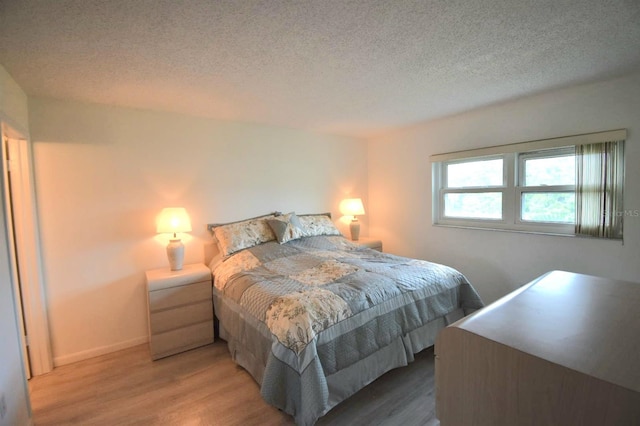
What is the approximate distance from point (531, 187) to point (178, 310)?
353 cm

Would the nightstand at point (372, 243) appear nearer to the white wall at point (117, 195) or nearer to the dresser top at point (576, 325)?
the white wall at point (117, 195)

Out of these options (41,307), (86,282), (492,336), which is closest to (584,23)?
(492,336)

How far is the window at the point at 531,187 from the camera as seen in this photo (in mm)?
2354

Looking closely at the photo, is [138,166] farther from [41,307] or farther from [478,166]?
[478,166]

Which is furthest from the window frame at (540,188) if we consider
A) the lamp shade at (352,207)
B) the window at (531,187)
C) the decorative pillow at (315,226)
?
the decorative pillow at (315,226)

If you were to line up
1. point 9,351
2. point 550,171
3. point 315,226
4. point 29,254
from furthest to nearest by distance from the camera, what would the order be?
point 315,226 < point 550,171 < point 29,254 < point 9,351

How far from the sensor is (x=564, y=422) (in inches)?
23.0

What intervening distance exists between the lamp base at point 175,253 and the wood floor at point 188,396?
2.60 ft

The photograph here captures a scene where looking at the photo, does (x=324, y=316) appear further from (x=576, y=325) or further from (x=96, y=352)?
(x=96, y=352)

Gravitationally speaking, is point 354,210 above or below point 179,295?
above

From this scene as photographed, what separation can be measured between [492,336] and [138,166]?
3022 millimetres

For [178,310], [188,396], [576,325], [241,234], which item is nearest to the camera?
[576,325]

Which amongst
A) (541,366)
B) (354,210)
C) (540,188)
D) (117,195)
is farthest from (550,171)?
(117,195)

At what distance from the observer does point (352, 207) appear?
13.0 feet
